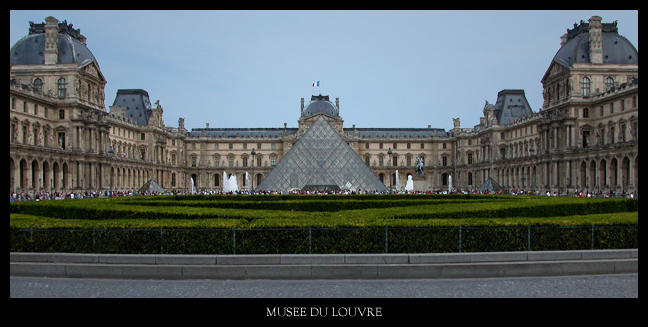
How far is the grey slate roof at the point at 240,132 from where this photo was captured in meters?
92.1

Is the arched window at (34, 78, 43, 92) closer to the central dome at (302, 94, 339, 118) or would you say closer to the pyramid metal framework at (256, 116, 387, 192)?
the pyramid metal framework at (256, 116, 387, 192)

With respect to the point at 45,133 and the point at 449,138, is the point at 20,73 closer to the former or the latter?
the point at 45,133

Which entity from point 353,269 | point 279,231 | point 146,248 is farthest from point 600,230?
point 146,248

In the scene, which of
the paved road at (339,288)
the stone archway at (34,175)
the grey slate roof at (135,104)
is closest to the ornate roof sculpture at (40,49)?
the stone archway at (34,175)

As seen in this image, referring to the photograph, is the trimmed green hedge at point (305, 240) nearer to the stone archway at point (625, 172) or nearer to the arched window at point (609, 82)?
the stone archway at point (625, 172)

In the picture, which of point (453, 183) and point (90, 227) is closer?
point (90, 227)

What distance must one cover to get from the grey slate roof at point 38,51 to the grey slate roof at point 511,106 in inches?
2031

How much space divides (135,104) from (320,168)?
41.5 metres

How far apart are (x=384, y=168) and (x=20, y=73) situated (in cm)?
5575

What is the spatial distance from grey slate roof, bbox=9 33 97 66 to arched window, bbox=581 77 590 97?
47280 millimetres

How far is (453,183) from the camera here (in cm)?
8931

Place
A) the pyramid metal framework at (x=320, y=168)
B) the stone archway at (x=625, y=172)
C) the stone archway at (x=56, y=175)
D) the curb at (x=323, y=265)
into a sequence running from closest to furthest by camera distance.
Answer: the curb at (x=323, y=265)
the pyramid metal framework at (x=320, y=168)
the stone archway at (x=625, y=172)
the stone archway at (x=56, y=175)

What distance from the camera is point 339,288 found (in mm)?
9492
